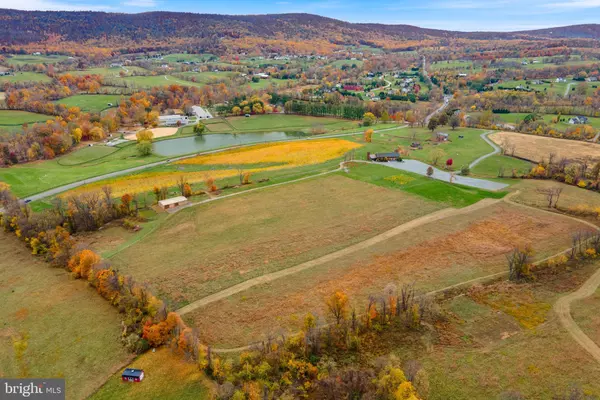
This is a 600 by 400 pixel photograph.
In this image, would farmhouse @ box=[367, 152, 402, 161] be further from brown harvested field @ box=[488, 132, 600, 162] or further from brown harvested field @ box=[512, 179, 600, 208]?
brown harvested field @ box=[488, 132, 600, 162]

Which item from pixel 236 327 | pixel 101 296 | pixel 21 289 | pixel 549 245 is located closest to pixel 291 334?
pixel 236 327

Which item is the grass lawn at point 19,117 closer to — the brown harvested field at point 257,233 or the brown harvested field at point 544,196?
the brown harvested field at point 257,233

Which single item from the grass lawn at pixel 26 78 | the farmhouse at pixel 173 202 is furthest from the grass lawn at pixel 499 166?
the grass lawn at pixel 26 78

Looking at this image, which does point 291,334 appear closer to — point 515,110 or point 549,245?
point 549,245

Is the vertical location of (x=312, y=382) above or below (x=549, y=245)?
below

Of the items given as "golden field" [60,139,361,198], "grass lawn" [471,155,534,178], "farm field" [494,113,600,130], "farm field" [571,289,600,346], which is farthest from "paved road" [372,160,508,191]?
"farm field" [494,113,600,130]

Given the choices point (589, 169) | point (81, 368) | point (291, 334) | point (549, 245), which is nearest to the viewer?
point (81, 368)

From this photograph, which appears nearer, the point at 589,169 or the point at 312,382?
the point at 312,382
